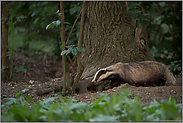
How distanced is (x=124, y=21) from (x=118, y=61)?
0.96 metres

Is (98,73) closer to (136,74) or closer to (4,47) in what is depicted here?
(136,74)

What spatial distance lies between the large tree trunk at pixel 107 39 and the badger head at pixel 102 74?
0.32m

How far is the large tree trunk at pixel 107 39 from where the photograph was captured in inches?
169

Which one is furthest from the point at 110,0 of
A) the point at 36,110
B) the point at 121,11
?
the point at 36,110

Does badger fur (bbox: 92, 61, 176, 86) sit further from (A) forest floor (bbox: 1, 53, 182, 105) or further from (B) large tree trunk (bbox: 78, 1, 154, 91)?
(A) forest floor (bbox: 1, 53, 182, 105)

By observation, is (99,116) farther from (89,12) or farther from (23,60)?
(23,60)

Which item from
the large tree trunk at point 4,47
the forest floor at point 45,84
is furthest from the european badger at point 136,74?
the large tree trunk at point 4,47

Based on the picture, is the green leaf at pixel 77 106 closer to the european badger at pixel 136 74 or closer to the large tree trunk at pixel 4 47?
the european badger at pixel 136 74

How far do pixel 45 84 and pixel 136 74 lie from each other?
1.85m

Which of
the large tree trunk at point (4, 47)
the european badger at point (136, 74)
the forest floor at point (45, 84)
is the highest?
the large tree trunk at point (4, 47)

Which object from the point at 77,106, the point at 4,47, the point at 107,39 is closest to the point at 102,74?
the point at 107,39

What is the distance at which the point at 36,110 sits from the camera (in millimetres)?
1801

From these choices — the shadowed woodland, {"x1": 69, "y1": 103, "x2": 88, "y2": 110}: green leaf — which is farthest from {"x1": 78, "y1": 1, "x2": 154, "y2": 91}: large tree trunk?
{"x1": 69, "y1": 103, "x2": 88, "y2": 110}: green leaf

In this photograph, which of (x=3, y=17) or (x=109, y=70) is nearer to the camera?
(x=109, y=70)
